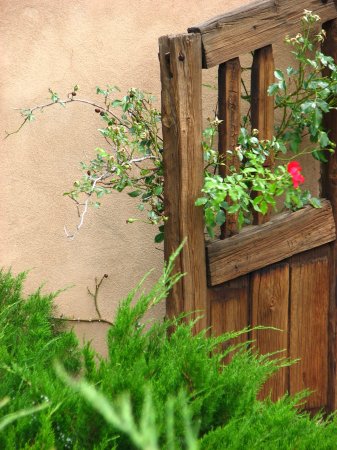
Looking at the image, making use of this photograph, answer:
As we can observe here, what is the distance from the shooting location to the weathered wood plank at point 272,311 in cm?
300

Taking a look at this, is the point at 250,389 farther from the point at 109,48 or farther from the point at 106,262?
the point at 109,48

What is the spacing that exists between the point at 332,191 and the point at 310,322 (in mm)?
558

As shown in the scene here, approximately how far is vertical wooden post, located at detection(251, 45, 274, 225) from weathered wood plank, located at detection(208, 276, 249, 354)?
59 cm

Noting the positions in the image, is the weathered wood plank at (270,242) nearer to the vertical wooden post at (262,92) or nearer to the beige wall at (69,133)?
the vertical wooden post at (262,92)

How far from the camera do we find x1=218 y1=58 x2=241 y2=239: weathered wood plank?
109 inches

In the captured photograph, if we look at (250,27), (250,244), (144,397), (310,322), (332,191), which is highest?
(250,27)

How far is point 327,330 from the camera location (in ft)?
10.5

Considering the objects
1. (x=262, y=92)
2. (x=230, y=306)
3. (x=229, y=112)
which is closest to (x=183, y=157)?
(x=229, y=112)

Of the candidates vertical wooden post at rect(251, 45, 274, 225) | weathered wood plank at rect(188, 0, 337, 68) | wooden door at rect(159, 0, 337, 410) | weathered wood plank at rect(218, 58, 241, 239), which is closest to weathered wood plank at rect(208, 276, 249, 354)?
wooden door at rect(159, 0, 337, 410)

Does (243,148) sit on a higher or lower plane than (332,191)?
higher

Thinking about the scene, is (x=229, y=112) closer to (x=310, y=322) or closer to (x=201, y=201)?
(x=201, y=201)

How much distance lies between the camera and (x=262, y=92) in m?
2.89

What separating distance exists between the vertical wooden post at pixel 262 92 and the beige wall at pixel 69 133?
386mm

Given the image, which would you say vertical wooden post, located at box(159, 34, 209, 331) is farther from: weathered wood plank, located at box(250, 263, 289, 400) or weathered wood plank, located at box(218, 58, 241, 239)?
weathered wood plank, located at box(250, 263, 289, 400)
